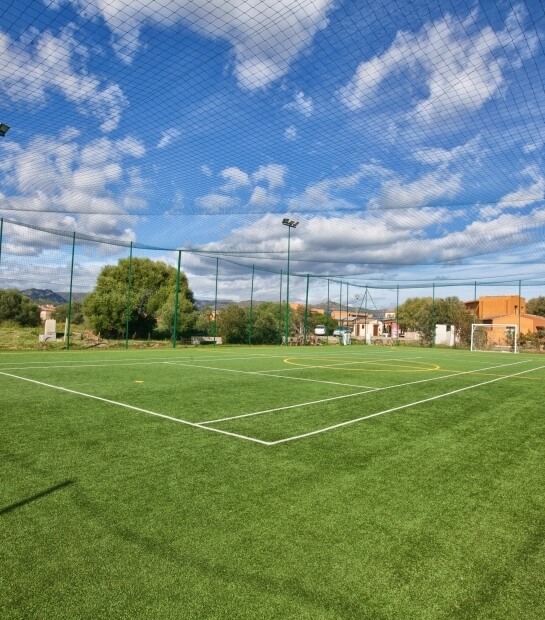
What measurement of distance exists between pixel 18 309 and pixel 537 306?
66969 millimetres

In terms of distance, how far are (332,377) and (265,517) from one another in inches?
326

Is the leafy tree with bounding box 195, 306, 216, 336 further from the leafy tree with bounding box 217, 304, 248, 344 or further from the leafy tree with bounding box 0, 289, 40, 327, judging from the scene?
the leafy tree with bounding box 0, 289, 40, 327

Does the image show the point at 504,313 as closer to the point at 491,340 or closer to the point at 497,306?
the point at 497,306

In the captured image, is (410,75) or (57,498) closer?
(57,498)

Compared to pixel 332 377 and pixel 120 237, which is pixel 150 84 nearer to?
pixel 332 377

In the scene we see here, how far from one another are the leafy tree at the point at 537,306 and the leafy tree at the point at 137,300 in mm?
51572

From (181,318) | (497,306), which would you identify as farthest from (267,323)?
(497,306)

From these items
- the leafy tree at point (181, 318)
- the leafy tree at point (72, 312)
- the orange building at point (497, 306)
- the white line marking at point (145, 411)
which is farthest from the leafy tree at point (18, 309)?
the orange building at point (497, 306)

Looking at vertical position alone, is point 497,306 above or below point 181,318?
above

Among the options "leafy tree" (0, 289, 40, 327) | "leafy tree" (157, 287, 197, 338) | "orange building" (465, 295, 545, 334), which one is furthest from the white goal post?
"leafy tree" (0, 289, 40, 327)

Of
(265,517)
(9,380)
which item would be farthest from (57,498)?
(9,380)

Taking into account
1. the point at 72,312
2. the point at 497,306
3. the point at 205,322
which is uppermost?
the point at 497,306

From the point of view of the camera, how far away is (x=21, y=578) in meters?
2.26

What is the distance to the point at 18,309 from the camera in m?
24.1
